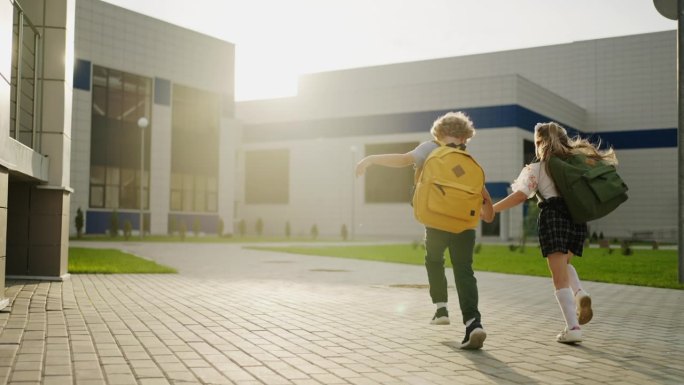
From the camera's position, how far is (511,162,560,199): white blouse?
621 cm

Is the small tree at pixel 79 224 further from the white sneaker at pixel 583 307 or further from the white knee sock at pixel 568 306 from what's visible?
the white knee sock at pixel 568 306

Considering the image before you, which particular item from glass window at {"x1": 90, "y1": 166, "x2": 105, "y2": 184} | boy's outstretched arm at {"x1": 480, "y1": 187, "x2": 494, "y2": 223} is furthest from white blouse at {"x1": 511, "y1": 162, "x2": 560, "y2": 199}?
glass window at {"x1": 90, "y1": 166, "x2": 105, "y2": 184}

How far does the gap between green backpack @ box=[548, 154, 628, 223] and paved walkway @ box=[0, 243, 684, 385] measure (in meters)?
1.10

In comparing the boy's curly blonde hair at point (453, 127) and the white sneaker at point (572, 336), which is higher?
the boy's curly blonde hair at point (453, 127)

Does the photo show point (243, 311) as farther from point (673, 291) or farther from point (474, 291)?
point (673, 291)

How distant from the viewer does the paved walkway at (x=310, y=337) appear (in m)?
4.55

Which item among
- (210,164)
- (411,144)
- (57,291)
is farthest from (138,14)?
(57,291)

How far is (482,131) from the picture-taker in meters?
48.4

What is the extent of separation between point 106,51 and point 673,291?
120ft

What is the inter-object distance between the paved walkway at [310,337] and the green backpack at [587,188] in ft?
3.59

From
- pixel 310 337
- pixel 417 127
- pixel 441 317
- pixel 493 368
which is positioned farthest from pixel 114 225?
pixel 493 368

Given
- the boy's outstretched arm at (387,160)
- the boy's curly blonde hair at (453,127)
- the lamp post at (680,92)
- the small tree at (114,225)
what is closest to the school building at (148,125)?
the small tree at (114,225)

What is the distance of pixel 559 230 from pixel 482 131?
4317 cm

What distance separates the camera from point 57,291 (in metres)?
9.31
